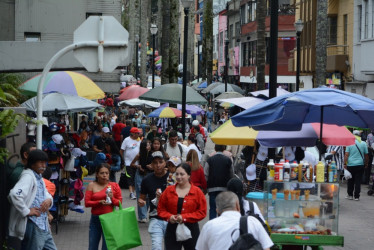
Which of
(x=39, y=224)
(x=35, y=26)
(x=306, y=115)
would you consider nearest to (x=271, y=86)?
(x=306, y=115)

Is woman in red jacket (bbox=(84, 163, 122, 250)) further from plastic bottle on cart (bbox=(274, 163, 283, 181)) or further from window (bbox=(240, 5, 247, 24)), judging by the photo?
window (bbox=(240, 5, 247, 24))

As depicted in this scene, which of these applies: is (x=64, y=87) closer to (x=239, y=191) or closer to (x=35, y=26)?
(x=35, y=26)

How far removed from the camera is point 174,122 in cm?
3019

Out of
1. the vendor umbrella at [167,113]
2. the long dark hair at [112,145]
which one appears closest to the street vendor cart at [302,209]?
the long dark hair at [112,145]

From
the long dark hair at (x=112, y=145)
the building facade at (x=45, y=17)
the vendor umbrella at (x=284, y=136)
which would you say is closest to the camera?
the vendor umbrella at (x=284, y=136)

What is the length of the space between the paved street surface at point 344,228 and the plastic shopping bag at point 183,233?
3.26 m

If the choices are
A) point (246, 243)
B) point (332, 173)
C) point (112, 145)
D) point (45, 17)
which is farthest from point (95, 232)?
point (45, 17)

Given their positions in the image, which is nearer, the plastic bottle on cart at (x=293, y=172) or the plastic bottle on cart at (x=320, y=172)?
the plastic bottle on cart at (x=320, y=172)

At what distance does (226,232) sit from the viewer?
24.2 feet

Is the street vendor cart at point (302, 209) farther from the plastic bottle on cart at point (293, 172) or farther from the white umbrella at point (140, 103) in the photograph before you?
the white umbrella at point (140, 103)

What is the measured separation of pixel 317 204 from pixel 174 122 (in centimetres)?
1957

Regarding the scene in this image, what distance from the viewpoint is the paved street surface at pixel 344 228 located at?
45.7 ft

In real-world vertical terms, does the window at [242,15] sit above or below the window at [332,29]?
above

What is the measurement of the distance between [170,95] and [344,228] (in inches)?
387
